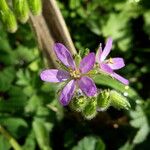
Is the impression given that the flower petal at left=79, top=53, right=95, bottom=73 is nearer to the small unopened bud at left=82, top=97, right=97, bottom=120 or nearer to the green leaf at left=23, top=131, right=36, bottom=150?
the small unopened bud at left=82, top=97, right=97, bottom=120

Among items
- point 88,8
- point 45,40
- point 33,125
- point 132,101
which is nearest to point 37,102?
point 33,125

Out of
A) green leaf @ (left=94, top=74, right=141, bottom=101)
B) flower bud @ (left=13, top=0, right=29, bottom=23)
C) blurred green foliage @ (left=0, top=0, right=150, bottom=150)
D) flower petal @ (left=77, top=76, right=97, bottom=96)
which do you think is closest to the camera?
flower petal @ (left=77, top=76, right=97, bottom=96)

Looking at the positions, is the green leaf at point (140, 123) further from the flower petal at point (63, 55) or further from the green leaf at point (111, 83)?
the flower petal at point (63, 55)

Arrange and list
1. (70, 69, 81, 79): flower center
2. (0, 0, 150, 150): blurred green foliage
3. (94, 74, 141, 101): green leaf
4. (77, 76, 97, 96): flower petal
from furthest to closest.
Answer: (0, 0, 150, 150): blurred green foliage → (94, 74, 141, 101): green leaf → (70, 69, 81, 79): flower center → (77, 76, 97, 96): flower petal

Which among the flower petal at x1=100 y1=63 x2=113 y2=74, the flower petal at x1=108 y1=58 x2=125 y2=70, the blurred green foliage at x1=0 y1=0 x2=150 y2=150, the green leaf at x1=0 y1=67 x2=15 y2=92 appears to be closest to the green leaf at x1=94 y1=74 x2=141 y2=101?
the blurred green foliage at x1=0 y1=0 x2=150 y2=150

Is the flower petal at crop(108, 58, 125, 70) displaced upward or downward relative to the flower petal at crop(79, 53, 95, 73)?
downward

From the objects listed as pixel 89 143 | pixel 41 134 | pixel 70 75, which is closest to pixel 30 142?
pixel 41 134

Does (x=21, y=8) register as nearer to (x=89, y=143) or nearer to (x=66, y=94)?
(x=66, y=94)

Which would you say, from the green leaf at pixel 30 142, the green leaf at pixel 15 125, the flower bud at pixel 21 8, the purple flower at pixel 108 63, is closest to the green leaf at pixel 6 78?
Answer: the green leaf at pixel 15 125
